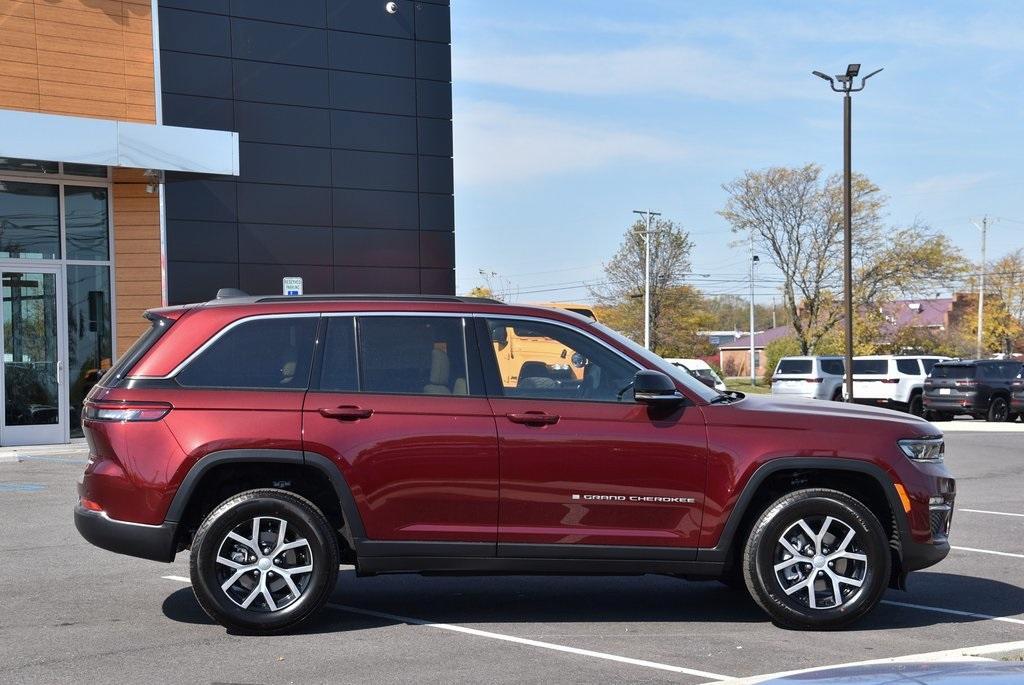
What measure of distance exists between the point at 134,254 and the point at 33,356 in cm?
227

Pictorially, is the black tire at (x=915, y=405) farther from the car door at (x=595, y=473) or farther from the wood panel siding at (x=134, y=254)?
the car door at (x=595, y=473)

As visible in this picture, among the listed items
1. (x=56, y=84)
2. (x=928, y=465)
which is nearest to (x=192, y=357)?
(x=928, y=465)

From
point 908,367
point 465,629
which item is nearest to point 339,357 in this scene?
point 465,629

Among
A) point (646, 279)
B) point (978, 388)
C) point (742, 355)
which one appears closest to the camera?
point (978, 388)

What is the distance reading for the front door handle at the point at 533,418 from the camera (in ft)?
20.7

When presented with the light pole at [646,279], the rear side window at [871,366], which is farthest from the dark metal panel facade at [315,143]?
the light pole at [646,279]

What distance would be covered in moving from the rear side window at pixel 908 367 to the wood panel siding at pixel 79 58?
75.7 ft

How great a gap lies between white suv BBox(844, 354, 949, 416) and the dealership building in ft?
52.7

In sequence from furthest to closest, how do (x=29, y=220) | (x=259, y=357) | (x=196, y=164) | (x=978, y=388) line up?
(x=978, y=388)
(x=29, y=220)
(x=196, y=164)
(x=259, y=357)

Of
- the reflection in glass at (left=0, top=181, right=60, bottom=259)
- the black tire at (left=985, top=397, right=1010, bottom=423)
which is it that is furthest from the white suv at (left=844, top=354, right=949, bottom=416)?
the reflection in glass at (left=0, top=181, right=60, bottom=259)

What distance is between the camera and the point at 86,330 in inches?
726

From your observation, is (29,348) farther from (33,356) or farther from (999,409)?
(999,409)

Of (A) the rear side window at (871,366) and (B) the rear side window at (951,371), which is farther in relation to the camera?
(A) the rear side window at (871,366)

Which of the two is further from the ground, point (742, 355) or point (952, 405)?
point (952, 405)
